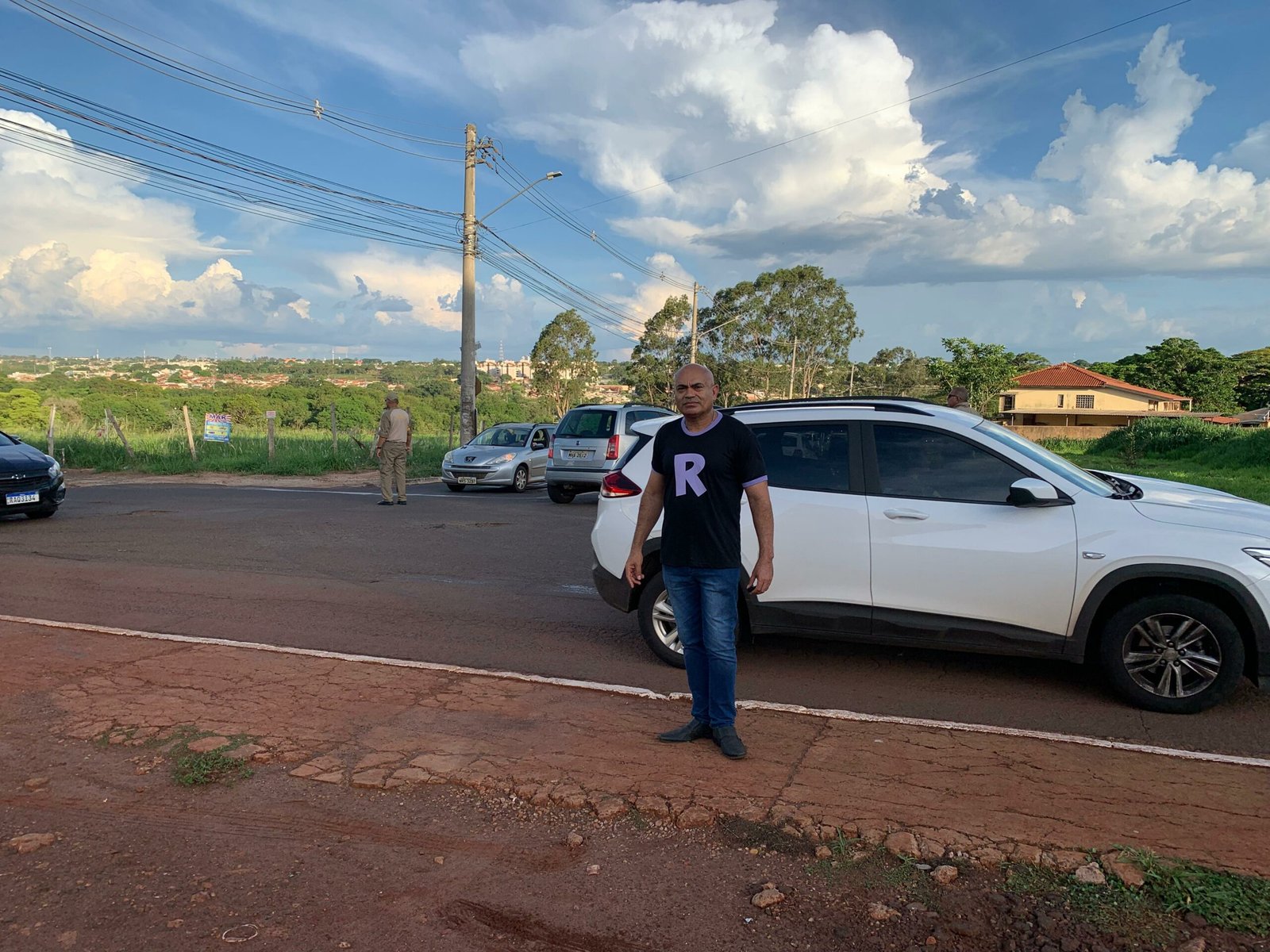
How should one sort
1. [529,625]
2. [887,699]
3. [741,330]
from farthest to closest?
[741,330] → [529,625] → [887,699]

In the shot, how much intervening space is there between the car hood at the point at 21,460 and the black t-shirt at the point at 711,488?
11923 mm

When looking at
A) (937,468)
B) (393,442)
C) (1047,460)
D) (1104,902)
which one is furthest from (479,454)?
(1104,902)

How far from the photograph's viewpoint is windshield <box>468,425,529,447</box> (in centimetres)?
2023

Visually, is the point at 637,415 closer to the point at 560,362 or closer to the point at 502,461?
the point at 502,461

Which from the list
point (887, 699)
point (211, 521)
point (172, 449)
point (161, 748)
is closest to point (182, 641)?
point (161, 748)

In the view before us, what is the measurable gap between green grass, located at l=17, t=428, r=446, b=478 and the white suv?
19.1 metres

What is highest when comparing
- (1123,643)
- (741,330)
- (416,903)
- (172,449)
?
(741,330)

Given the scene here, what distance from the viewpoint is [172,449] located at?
25734 millimetres

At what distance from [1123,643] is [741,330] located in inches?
2503

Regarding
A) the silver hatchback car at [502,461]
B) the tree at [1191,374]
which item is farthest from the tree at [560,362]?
the tree at [1191,374]

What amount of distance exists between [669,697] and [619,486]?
5.07 ft

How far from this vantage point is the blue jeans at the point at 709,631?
14.3 feet

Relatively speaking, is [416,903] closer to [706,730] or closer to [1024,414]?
[706,730]

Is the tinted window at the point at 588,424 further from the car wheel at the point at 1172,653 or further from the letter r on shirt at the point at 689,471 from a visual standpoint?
the letter r on shirt at the point at 689,471
